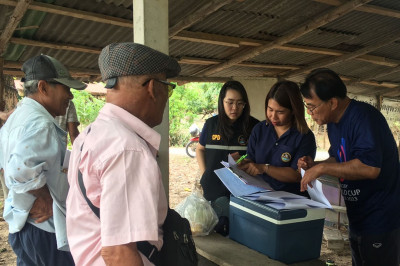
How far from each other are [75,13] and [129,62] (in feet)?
8.40

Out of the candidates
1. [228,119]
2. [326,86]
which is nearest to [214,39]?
[228,119]

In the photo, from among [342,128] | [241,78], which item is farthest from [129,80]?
[241,78]

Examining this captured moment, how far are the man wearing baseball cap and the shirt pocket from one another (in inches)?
49.7

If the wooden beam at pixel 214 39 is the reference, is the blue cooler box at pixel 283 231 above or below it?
below

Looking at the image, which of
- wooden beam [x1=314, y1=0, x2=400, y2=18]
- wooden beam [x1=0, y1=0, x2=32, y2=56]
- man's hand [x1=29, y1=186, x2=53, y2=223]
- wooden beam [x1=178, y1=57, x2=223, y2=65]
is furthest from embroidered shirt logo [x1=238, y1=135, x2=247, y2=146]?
wooden beam [x1=178, y1=57, x2=223, y2=65]

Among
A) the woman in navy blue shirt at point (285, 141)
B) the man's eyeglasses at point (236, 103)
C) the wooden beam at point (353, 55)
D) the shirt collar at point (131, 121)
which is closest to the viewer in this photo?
the shirt collar at point (131, 121)

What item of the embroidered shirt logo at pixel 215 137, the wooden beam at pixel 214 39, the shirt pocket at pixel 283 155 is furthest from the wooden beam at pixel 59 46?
the shirt pocket at pixel 283 155

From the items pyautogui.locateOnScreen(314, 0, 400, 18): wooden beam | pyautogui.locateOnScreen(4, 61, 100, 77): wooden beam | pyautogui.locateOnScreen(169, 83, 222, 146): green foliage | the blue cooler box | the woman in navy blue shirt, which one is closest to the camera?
the blue cooler box

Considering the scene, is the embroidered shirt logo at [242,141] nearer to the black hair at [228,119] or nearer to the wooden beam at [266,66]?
the black hair at [228,119]

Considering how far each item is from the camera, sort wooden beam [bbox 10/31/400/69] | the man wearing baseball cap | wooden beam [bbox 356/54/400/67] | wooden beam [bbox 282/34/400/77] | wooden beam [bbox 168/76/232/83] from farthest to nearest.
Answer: wooden beam [bbox 168/76/232/83] < wooden beam [bbox 356/54/400/67] < wooden beam [bbox 282/34/400/77] < wooden beam [bbox 10/31/400/69] < the man wearing baseball cap

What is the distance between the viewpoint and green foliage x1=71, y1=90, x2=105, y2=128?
13.9 meters

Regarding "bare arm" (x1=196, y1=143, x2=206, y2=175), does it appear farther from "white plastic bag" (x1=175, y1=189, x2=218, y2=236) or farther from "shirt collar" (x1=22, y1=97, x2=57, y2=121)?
"shirt collar" (x1=22, y1=97, x2=57, y2=121)

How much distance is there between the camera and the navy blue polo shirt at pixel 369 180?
5.79 ft

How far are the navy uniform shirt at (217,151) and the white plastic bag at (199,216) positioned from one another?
559mm
